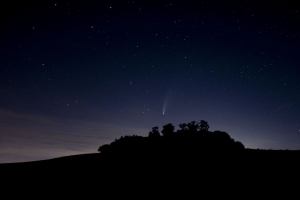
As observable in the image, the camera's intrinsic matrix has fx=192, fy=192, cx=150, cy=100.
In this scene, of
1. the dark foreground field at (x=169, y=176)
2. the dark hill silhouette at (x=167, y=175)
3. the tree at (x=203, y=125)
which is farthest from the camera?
the tree at (x=203, y=125)

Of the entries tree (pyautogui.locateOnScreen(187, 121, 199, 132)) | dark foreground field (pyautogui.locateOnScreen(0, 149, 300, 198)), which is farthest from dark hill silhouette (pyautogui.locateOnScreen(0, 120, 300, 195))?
tree (pyautogui.locateOnScreen(187, 121, 199, 132))

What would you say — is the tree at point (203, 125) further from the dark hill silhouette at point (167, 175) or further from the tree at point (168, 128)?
the dark hill silhouette at point (167, 175)

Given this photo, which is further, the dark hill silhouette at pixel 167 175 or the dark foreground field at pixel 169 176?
the dark hill silhouette at pixel 167 175

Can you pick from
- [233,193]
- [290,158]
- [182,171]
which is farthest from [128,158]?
[290,158]

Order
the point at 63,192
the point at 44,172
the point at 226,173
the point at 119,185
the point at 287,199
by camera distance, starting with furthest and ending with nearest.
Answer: the point at 44,172
the point at 226,173
the point at 119,185
the point at 63,192
the point at 287,199

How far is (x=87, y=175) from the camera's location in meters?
13.1

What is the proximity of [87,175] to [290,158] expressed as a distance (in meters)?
15.4

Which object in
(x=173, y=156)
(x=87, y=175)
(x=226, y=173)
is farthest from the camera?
(x=173, y=156)

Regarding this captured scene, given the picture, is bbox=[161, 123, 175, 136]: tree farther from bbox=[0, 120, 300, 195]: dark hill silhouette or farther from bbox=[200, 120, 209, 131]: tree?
bbox=[0, 120, 300, 195]: dark hill silhouette

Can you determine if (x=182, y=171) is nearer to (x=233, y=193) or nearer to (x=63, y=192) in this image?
(x=233, y=193)

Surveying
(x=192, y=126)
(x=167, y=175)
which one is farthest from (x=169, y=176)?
(x=192, y=126)

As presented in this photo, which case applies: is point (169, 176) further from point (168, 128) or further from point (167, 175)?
point (168, 128)

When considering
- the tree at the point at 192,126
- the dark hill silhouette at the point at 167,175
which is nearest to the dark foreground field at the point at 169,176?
the dark hill silhouette at the point at 167,175

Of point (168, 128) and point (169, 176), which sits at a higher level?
point (168, 128)
